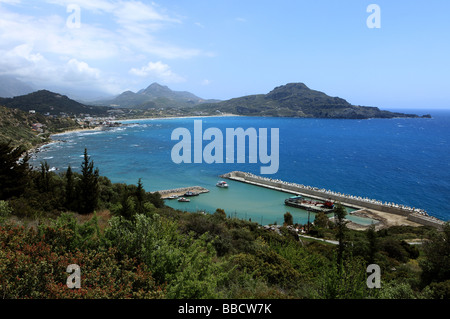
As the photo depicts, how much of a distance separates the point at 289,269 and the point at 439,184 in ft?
150

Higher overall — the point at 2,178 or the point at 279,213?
the point at 2,178

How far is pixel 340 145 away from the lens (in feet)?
260

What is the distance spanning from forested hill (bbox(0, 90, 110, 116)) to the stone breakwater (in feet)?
378

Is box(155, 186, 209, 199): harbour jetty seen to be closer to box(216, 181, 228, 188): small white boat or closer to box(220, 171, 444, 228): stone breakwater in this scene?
box(216, 181, 228, 188): small white boat

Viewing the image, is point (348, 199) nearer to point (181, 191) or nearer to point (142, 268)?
point (181, 191)

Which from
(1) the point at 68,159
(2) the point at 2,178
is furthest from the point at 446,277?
(1) the point at 68,159

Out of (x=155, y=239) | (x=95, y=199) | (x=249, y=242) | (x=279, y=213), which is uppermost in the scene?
(x=155, y=239)

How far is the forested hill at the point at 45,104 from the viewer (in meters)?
124

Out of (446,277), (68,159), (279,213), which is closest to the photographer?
(446,277)

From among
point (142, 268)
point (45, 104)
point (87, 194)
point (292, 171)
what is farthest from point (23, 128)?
point (142, 268)

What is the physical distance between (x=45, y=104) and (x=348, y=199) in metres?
144

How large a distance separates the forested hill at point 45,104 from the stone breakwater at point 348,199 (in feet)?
378

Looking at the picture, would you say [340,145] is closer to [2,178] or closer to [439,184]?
[439,184]

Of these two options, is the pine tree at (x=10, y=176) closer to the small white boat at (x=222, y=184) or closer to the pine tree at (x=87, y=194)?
the pine tree at (x=87, y=194)
